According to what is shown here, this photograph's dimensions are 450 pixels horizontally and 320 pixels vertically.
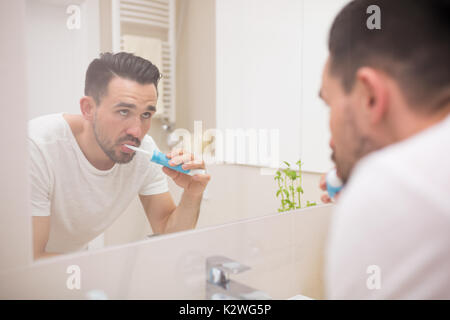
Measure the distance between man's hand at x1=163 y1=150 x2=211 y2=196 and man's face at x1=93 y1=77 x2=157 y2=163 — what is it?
11 centimetres

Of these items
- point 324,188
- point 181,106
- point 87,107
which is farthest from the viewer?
point 324,188

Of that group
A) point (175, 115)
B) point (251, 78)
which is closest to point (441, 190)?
point (175, 115)

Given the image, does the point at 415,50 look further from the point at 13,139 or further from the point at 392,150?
the point at 13,139

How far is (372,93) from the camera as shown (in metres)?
0.74

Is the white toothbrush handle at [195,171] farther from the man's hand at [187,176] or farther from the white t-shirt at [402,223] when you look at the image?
the white t-shirt at [402,223]

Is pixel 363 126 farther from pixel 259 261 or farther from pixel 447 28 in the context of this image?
pixel 259 261

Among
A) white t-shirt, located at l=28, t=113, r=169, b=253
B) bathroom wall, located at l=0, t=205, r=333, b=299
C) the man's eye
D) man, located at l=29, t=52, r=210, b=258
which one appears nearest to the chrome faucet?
bathroom wall, located at l=0, t=205, r=333, b=299

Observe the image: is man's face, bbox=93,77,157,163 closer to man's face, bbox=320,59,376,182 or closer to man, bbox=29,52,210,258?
man, bbox=29,52,210,258

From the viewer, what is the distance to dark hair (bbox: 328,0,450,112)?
682mm

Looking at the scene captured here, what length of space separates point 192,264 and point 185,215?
A: 130 mm

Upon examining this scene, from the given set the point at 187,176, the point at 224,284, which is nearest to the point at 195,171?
the point at 187,176

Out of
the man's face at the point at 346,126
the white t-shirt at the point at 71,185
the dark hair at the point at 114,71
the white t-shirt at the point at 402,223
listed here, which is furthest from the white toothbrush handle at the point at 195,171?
the white t-shirt at the point at 402,223

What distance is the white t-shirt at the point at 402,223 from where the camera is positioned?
52 cm

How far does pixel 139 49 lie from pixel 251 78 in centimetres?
40
